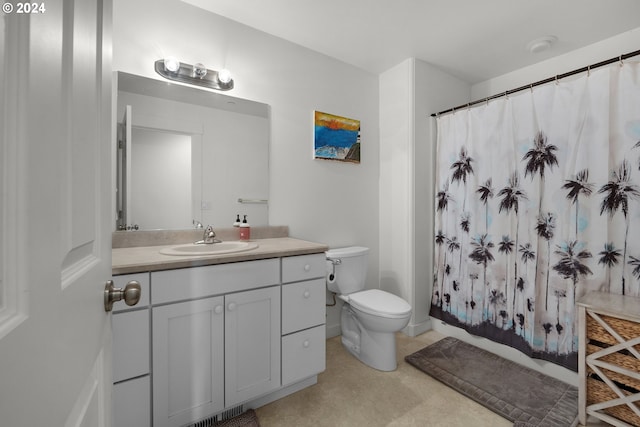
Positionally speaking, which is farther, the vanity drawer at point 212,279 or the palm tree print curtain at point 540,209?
the palm tree print curtain at point 540,209

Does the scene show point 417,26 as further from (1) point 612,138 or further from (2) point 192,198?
(2) point 192,198

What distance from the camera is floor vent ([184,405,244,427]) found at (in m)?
1.42

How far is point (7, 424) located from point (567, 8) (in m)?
2.85

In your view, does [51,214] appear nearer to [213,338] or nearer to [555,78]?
[213,338]

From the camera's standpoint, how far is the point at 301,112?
2.26 meters

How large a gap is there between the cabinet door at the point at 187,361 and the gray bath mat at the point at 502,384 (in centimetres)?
141

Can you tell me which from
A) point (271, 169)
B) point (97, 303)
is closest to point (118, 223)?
point (271, 169)

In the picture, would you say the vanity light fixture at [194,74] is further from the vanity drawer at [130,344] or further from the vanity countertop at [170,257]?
the vanity drawer at [130,344]

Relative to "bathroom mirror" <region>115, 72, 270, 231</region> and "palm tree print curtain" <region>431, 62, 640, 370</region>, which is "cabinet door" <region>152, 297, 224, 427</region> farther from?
"palm tree print curtain" <region>431, 62, 640, 370</region>

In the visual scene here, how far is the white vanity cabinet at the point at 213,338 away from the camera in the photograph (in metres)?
1.24

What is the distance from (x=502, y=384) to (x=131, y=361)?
2.14 meters

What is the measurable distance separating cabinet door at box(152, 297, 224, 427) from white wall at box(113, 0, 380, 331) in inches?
38.1

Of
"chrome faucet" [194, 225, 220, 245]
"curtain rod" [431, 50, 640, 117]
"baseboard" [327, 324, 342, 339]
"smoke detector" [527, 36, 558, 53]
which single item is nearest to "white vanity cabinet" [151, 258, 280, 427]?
"chrome faucet" [194, 225, 220, 245]

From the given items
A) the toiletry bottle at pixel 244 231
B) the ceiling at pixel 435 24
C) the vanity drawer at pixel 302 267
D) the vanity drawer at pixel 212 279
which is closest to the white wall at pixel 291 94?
the ceiling at pixel 435 24
